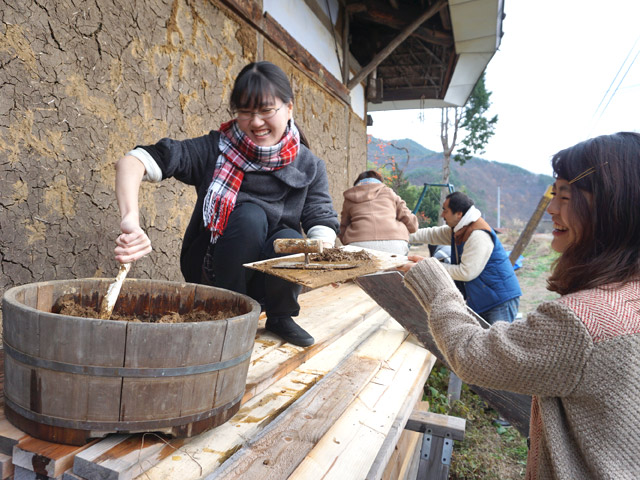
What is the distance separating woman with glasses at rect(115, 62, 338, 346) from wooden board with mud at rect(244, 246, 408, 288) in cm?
13

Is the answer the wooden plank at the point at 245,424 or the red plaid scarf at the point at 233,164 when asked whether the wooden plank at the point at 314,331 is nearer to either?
the wooden plank at the point at 245,424

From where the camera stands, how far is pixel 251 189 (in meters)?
2.06

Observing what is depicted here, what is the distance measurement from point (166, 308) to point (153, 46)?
171cm

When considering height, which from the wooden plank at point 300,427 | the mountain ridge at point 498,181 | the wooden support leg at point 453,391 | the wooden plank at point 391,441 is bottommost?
the wooden support leg at point 453,391

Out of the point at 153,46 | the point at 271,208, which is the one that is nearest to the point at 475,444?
the point at 271,208

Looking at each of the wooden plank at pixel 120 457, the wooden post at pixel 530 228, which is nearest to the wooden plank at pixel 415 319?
the wooden plank at pixel 120 457

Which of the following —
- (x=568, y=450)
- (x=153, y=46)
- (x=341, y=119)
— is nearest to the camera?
(x=568, y=450)

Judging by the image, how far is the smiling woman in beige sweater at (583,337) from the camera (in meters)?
1.00

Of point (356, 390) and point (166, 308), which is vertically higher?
point (166, 308)

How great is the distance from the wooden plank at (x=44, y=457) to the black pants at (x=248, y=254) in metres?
0.91

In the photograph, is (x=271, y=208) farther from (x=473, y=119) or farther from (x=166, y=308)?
(x=473, y=119)

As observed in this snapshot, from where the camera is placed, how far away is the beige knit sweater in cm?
100

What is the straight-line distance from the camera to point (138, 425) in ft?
3.59

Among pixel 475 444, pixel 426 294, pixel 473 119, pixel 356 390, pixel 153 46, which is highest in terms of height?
pixel 473 119
